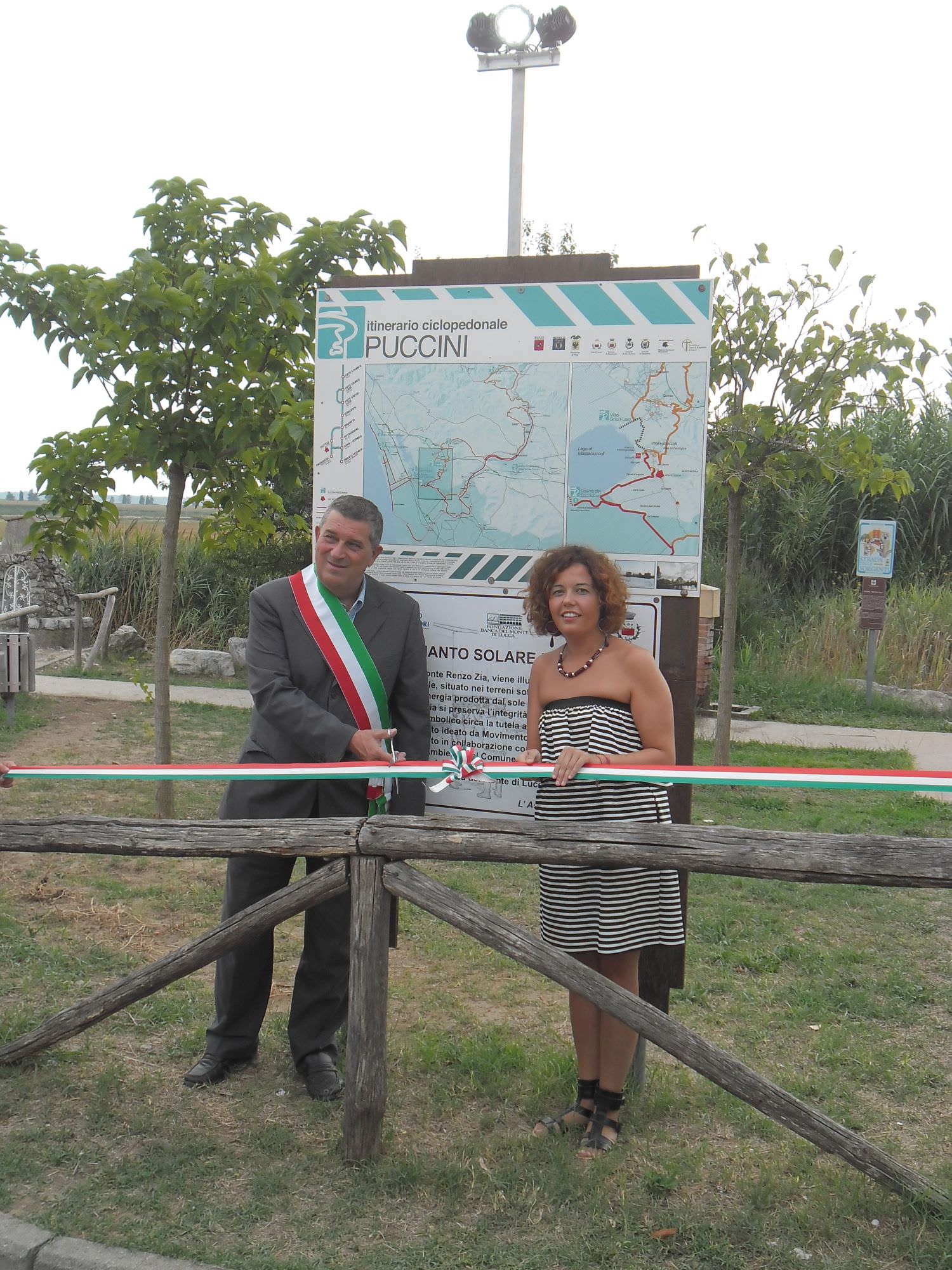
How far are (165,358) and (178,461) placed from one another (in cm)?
64

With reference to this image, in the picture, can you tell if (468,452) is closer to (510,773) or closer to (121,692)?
(510,773)

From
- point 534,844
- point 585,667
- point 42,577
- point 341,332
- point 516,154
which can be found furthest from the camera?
point 42,577

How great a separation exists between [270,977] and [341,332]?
2.39 m

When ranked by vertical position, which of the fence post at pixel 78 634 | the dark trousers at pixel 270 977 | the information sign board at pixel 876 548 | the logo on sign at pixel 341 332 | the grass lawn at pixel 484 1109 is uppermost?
the logo on sign at pixel 341 332

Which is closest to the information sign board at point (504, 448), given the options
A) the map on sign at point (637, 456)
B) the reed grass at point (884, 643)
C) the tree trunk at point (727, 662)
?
the map on sign at point (637, 456)

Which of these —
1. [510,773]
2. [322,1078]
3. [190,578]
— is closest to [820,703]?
[190,578]

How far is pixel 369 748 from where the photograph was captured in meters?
3.70

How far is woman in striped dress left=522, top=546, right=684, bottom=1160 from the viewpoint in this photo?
3.54 m

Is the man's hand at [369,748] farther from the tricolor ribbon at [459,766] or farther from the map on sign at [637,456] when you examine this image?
the map on sign at [637,456]

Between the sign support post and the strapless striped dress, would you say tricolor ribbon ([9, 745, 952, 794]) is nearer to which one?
the strapless striped dress

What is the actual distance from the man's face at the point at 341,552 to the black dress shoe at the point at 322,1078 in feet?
5.47

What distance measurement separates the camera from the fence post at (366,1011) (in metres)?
3.51

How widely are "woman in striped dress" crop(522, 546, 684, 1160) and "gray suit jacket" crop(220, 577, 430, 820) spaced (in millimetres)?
496

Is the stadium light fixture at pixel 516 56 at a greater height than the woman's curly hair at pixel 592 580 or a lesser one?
greater
